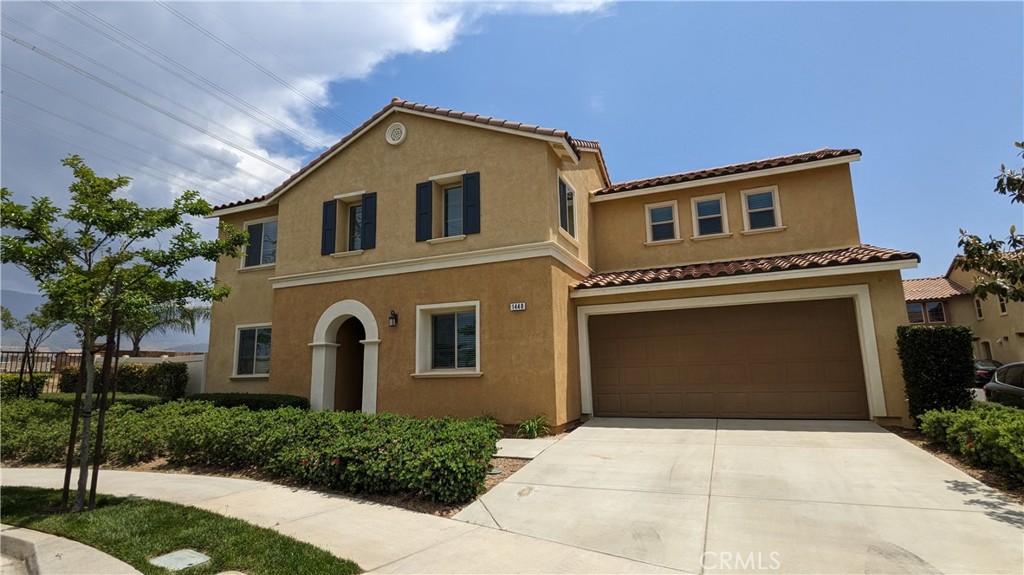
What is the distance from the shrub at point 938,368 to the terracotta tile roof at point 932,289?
98.6 feet

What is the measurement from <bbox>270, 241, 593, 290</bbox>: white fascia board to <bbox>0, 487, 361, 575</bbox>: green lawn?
22.2 feet

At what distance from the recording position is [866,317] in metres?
10.1

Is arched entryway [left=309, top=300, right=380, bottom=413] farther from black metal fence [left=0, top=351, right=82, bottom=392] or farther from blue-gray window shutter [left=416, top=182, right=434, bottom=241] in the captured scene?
black metal fence [left=0, top=351, right=82, bottom=392]

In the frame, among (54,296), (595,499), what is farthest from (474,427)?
(54,296)

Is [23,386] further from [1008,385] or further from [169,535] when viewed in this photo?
[1008,385]

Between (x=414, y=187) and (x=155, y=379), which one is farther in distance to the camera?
(x=155, y=379)

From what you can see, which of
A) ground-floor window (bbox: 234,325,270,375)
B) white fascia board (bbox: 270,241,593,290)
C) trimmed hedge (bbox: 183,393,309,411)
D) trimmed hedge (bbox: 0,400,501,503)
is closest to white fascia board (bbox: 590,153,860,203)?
white fascia board (bbox: 270,241,593,290)

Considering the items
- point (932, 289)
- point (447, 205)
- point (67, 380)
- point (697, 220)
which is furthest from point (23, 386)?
point (932, 289)

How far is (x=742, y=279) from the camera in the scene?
1065 centimetres

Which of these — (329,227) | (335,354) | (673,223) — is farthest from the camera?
(673,223)

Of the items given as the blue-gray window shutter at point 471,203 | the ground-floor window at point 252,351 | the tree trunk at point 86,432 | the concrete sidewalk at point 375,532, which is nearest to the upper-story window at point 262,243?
the ground-floor window at point 252,351

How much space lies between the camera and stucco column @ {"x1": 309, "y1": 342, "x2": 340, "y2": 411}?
40.9 ft

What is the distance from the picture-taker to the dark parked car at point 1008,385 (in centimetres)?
1131

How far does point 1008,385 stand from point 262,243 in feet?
67.1
